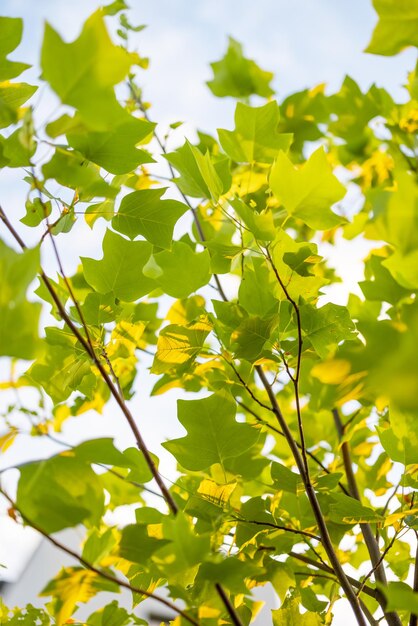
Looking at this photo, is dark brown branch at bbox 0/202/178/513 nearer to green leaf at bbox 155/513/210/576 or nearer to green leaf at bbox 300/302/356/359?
green leaf at bbox 155/513/210/576

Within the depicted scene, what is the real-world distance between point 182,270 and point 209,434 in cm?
20

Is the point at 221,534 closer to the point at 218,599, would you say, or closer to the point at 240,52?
the point at 218,599

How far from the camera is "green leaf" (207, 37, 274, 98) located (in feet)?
4.32

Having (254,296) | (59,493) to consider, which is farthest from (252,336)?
(59,493)

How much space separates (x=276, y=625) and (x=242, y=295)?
1.32ft

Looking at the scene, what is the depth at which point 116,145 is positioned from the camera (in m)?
0.61

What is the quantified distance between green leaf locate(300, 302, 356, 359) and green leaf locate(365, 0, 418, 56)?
28 cm

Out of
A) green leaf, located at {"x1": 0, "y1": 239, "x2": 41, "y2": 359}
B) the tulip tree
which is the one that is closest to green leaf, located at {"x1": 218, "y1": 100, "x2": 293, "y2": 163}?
the tulip tree

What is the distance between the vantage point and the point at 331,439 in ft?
3.67

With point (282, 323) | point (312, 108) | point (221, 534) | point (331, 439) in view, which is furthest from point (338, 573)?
point (312, 108)

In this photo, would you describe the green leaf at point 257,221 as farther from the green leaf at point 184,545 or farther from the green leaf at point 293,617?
the green leaf at point 293,617

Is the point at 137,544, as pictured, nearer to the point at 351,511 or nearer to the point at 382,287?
the point at 351,511

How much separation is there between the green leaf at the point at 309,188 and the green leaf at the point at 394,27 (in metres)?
0.11

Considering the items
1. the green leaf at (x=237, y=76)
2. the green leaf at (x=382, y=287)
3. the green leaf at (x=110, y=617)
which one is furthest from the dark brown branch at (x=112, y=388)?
the green leaf at (x=237, y=76)
